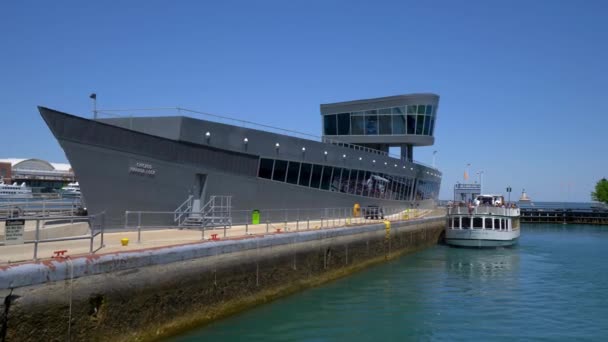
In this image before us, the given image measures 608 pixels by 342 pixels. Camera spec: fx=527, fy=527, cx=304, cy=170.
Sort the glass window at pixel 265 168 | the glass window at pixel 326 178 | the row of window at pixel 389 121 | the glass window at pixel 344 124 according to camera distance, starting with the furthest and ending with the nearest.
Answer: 1. the glass window at pixel 344 124
2. the row of window at pixel 389 121
3. the glass window at pixel 326 178
4. the glass window at pixel 265 168

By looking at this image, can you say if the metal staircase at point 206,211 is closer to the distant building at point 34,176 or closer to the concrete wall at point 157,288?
the concrete wall at point 157,288

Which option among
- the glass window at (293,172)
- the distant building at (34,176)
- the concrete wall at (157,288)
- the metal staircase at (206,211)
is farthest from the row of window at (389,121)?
the distant building at (34,176)

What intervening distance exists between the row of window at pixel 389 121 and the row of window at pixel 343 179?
4.69 m

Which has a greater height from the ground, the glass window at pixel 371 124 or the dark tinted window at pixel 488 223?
the glass window at pixel 371 124

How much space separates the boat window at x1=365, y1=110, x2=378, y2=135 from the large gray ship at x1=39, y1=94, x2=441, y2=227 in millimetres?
4379

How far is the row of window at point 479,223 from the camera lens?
140 feet

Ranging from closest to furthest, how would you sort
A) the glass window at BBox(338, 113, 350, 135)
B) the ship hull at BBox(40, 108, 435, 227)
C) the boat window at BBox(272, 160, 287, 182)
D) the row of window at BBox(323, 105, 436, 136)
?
the ship hull at BBox(40, 108, 435, 227) → the boat window at BBox(272, 160, 287, 182) → the row of window at BBox(323, 105, 436, 136) → the glass window at BBox(338, 113, 350, 135)

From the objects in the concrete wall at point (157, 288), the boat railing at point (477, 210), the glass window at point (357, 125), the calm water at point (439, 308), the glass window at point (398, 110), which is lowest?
the calm water at point (439, 308)

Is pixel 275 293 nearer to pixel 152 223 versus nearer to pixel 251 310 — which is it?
pixel 251 310

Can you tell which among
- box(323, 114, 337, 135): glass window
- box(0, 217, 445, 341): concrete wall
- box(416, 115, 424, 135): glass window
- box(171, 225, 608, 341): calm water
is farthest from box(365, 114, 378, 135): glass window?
box(0, 217, 445, 341): concrete wall

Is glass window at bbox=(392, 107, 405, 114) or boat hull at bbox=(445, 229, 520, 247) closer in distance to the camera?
boat hull at bbox=(445, 229, 520, 247)

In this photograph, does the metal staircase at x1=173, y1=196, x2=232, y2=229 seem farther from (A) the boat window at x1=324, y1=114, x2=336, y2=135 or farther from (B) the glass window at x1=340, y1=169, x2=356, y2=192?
(A) the boat window at x1=324, y1=114, x2=336, y2=135

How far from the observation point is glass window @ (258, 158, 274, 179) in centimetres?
2819

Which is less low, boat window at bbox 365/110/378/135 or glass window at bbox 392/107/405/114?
glass window at bbox 392/107/405/114
